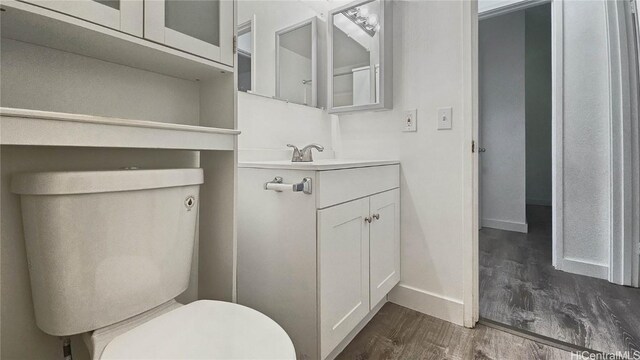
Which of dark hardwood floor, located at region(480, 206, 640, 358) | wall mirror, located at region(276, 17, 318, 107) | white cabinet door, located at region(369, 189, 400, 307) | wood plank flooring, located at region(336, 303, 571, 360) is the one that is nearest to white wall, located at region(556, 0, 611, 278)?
dark hardwood floor, located at region(480, 206, 640, 358)

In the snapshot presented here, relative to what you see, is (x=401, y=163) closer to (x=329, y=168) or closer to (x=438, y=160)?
(x=438, y=160)

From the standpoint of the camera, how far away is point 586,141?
2.03 meters

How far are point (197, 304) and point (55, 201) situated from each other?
0.44m

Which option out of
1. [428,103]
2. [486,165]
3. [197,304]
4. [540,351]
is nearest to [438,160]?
[428,103]

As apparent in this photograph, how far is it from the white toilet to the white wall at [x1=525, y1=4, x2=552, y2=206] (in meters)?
5.29

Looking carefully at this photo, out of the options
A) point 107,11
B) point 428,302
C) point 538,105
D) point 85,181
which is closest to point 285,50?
point 107,11

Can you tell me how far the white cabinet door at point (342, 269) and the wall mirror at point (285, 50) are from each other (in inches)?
31.7

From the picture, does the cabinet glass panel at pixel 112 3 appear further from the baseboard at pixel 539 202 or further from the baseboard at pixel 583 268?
the baseboard at pixel 539 202

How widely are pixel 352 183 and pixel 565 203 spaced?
1.93 m

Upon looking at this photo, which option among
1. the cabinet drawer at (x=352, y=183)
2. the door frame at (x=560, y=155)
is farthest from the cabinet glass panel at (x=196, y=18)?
the door frame at (x=560, y=155)

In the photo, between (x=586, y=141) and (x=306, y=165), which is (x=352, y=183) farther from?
(x=586, y=141)

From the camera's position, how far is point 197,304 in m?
0.84

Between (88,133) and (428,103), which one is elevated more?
(428,103)

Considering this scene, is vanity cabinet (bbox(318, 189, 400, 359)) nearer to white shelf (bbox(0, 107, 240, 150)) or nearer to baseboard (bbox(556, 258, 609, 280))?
Result: white shelf (bbox(0, 107, 240, 150))
